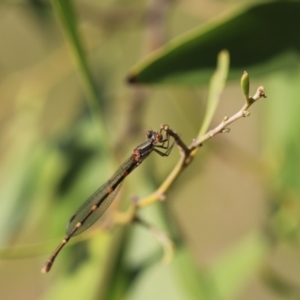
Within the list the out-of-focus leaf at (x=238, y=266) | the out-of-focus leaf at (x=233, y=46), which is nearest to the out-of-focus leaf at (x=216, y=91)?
the out-of-focus leaf at (x=233, y=46)

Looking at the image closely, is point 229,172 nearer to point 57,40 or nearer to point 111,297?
point 57,40

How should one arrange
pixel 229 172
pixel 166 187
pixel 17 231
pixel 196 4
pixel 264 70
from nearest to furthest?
pixel 166 187 → pixel 264 70 → pixel 17 231 → pixel 196 4 → pixel 229 172

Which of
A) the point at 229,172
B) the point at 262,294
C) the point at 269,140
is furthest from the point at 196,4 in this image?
the point at 262,294

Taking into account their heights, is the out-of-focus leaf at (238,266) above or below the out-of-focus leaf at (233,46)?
below

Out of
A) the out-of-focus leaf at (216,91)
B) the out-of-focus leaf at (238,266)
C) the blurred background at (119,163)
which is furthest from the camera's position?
the out-of-focus leaf at (238,266)

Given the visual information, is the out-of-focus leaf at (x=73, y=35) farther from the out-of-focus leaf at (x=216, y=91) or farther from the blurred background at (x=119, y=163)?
the out-of-focus leaf at (x=216, y=91)
